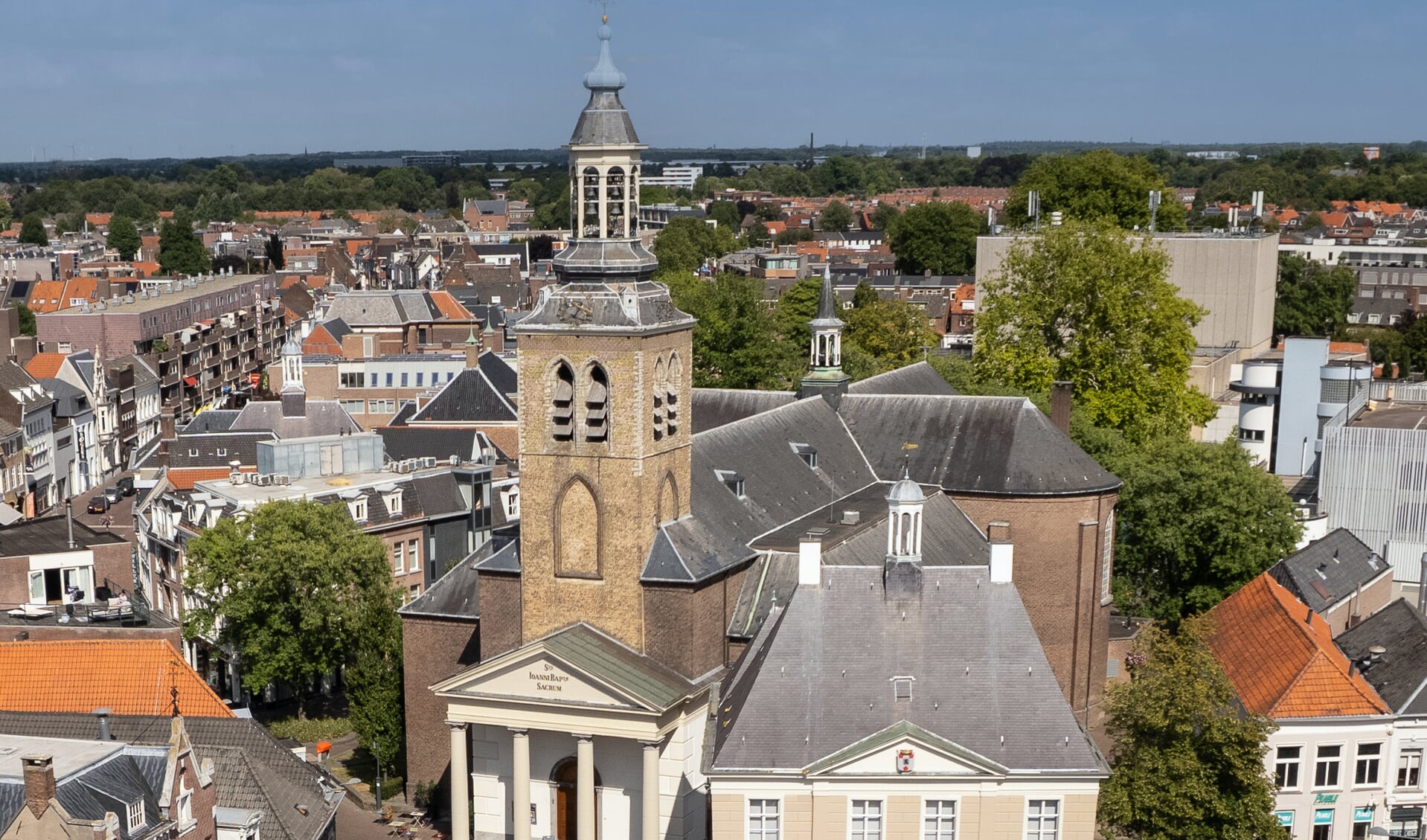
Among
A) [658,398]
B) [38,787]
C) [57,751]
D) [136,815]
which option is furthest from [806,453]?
[38,787]

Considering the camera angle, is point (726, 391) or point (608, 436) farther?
point (726, 391)

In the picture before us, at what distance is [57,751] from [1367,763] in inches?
1385

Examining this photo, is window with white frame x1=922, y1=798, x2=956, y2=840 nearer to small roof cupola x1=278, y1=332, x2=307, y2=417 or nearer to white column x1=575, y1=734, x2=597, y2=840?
white column x1=575, y1=734, x2=597, y2=840

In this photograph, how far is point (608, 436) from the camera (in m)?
44.5

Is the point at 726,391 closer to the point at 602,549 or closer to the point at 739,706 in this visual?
the point at 602,549

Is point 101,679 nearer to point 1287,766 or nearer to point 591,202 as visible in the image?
point 591,202

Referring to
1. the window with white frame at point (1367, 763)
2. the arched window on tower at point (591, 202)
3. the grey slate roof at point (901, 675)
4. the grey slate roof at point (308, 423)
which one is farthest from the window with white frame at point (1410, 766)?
the grey slate roof at point (308, 423)

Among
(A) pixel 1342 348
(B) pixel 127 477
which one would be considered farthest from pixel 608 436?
(A) pixel 1342 348

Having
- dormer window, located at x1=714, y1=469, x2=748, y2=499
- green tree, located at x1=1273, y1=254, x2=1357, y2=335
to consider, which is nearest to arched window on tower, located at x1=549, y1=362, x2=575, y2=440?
dormer window, located at x1=714, y1=469, x2=748, y2=499

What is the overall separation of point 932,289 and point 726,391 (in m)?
100

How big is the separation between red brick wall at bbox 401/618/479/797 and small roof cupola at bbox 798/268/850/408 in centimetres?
1899

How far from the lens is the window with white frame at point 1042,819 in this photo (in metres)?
35.9

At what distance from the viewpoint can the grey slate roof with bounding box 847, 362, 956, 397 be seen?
64875 mm

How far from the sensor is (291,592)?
56156 mm
